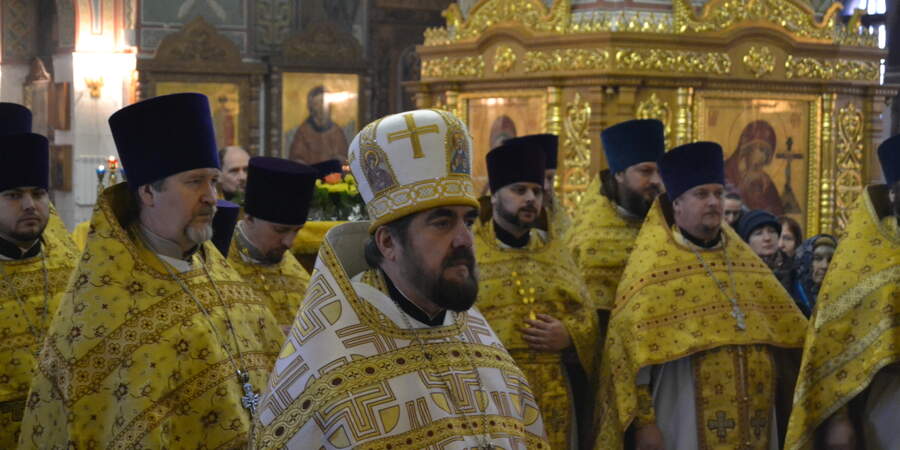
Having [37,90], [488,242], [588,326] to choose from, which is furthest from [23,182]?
[37,90]

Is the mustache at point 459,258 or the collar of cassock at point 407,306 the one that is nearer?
the mustache at point 459,258

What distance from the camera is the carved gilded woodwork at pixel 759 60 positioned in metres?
9.91

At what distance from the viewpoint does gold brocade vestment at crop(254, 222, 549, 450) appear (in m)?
2.71

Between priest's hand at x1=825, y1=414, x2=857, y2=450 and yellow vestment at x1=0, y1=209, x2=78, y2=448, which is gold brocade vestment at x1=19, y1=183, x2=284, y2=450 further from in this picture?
priest's hand at x1=825, y1=414, x2=857, y2=450

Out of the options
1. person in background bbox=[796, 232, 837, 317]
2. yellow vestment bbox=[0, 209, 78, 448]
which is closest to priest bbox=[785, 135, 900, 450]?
person in background bbox=[796, 232, 837, 317]

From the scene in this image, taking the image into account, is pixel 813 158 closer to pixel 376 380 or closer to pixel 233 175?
pixel 233 175

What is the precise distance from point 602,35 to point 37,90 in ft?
38.7

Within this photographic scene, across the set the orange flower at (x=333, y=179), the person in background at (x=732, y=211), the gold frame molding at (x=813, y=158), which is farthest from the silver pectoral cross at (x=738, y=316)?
the gold frame molding at (x=813, y=158)

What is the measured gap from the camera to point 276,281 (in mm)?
4762

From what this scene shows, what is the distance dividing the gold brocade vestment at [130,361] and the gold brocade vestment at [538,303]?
1644 millimetres

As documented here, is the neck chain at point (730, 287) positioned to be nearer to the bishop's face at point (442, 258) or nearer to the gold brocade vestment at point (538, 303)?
the gold brocade vestment at point (538, 303)

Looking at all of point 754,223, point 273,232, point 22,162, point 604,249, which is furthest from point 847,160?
point 22,162

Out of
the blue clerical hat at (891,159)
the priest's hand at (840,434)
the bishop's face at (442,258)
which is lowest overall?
the priest's hand at (840,434)

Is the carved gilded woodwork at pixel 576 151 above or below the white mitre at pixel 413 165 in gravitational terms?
below
